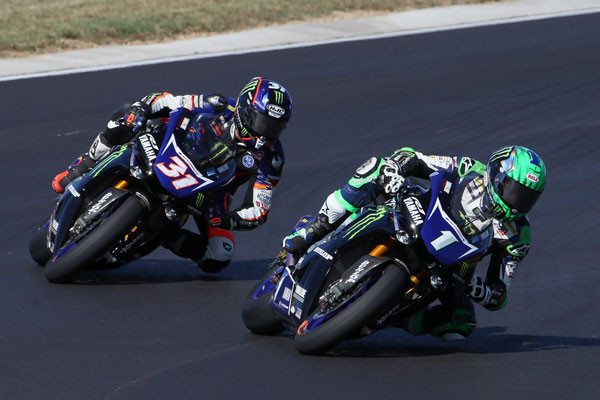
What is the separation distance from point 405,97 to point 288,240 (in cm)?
807

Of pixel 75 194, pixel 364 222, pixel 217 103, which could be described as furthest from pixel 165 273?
pixel 364 222

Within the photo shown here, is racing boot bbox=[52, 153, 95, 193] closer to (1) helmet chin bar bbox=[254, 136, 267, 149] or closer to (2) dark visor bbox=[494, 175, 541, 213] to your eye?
(1) helmet chin bar bbox=[254, 136, 267, 149]

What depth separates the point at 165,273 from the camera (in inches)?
328

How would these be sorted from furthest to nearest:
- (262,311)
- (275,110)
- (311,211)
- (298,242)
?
1. (311,211)
2. (275,110)
3. (262,311)
4. (298,242)

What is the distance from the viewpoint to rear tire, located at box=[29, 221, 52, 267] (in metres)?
8.07

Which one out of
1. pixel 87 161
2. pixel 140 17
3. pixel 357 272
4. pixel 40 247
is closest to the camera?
pixel 357 272

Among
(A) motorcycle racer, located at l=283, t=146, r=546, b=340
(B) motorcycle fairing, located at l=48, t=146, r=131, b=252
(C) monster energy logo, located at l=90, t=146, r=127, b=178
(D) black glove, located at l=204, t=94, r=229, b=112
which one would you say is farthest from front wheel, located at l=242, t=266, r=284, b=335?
(D) black glove, located at l=204, t=94, r=229, b=112

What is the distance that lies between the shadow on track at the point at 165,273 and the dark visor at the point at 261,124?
1.27 metres

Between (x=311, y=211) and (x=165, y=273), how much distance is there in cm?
211

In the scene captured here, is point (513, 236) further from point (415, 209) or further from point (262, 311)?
point (262, 311)

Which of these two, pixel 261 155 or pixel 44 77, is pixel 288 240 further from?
pixel 44 77

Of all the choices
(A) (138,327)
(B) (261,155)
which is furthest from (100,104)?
(A) (138,327)

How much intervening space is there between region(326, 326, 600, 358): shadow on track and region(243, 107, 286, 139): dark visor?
1675 mm

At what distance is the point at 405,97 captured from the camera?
1457 centimetres
